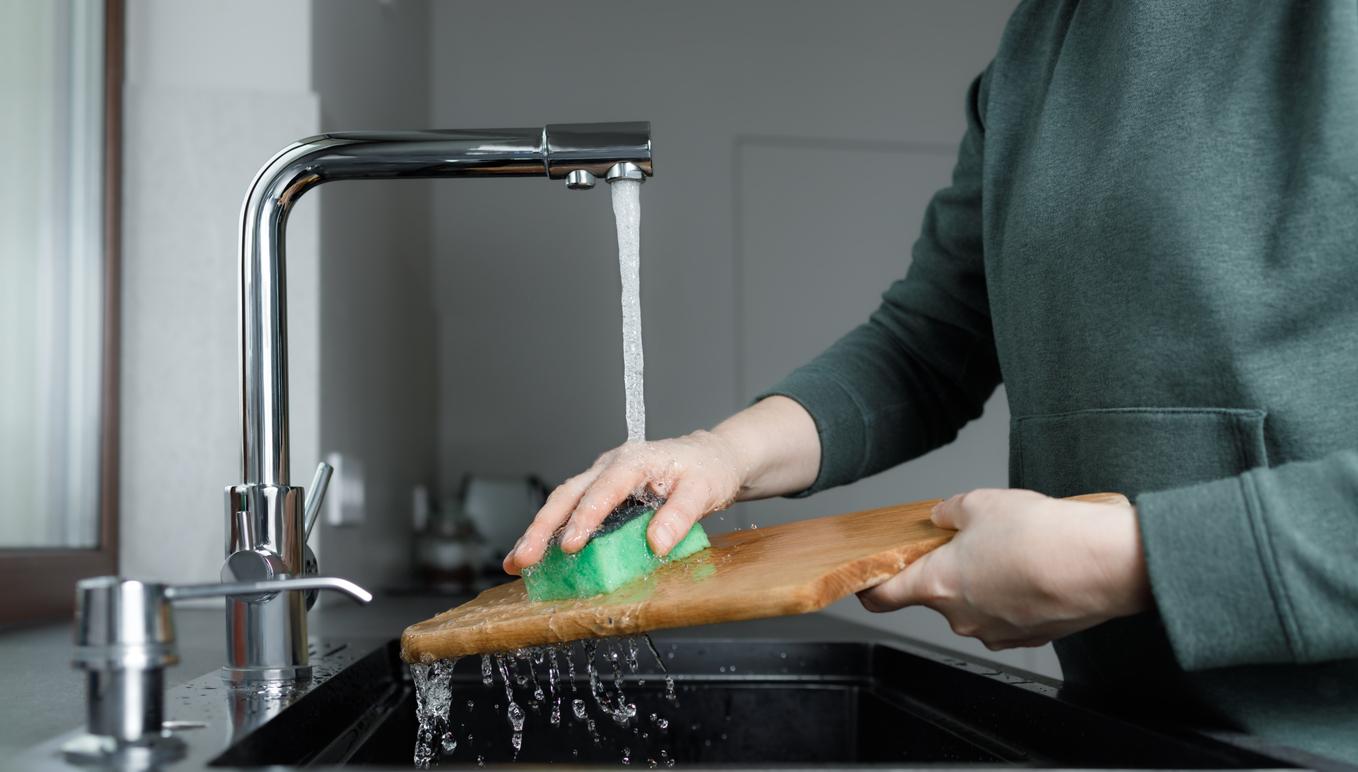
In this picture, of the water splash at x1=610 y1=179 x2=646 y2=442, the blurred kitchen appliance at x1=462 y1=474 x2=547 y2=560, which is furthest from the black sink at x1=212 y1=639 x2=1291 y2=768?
the blurred kitchen appliance at x1=462 y1=474 x2=547 y2=560

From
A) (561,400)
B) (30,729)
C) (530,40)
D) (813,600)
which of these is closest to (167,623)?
(30,729)

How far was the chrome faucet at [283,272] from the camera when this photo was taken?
780 mm

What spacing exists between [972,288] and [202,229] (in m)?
0.98

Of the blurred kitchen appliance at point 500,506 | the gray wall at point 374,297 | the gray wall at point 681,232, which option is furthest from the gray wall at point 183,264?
the gray wall at point 681,232

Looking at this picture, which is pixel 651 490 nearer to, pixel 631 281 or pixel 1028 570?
pixel 631 281

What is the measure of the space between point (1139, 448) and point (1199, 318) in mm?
101

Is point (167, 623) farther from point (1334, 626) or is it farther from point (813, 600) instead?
point (1334, 626)

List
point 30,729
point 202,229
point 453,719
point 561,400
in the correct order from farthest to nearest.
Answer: point 561,400 → point 202,229 → point 453,719 → point 30,729

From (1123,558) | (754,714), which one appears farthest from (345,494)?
(1123,558)

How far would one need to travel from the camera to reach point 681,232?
11.6 ft

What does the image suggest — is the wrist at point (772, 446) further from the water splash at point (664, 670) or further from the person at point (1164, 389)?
the water splash at point (664, 670)

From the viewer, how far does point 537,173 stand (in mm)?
806

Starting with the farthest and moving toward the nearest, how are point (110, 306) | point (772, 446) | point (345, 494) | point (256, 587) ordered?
point (345, 494), point (110, 306), point (772, 446), point (256, 587)

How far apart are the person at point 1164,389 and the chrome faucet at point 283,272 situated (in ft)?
0.58
